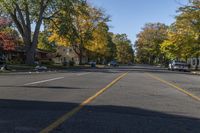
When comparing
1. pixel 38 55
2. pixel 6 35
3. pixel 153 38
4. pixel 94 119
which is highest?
pixel 153 38

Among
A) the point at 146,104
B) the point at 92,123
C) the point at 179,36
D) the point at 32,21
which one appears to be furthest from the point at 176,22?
the point at 92,123

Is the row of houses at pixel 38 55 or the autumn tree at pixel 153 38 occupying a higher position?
the autumn tree at pixel 153 38

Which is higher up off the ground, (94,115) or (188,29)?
(188,29)

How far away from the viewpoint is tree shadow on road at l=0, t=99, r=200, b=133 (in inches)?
348

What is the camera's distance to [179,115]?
37.6 ft

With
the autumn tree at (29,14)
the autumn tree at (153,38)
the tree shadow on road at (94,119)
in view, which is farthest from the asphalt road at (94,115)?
the autumn tree at (153,38)

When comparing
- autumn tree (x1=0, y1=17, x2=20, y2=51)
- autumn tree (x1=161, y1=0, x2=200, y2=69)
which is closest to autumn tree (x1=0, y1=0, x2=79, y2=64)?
autumn tree (x1=0, y1=17, x2=20, y2=51)

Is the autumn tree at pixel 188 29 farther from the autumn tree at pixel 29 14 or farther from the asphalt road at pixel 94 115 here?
the asphalt road at pixel 94 115

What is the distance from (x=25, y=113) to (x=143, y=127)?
304cm

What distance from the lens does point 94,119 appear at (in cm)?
1002

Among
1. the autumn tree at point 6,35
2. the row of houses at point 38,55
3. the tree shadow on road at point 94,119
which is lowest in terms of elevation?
the tree shadow on road at point 94,119

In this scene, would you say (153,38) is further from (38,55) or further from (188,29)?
(188,29)

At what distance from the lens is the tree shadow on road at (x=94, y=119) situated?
8.84m

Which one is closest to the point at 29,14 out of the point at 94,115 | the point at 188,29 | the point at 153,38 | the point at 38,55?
the point at 188,29
